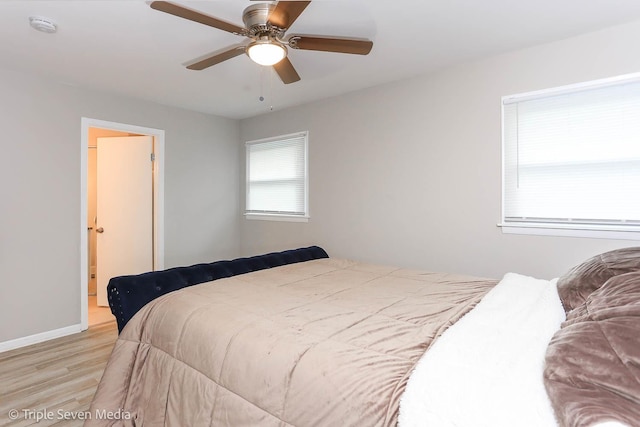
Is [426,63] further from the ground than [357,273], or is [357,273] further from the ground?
[426,63]

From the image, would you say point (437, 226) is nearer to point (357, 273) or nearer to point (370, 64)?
point (357, 273)

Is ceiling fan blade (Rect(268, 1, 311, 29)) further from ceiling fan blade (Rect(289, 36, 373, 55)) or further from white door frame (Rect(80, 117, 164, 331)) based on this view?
white door frame (Rect(80, 117, 164, 331))

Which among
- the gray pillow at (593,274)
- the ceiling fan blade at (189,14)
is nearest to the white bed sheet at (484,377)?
the gray pillow at (593,274)

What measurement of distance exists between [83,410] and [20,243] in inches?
70.3

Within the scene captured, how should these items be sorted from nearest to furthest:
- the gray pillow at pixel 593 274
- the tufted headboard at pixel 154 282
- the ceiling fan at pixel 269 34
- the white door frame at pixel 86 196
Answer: the gray pillow at pixel 593 274 < the ceiling fan at pixel 269 34 < the tufted headboard at pixel 154 282 < the white door frame at pixel 86 196

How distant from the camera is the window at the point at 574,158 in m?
2.18

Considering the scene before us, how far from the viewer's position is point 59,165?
3156mm

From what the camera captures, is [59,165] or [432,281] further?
[59,165]

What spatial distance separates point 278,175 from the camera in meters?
4.23

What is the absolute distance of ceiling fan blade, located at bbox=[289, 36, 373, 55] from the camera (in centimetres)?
183

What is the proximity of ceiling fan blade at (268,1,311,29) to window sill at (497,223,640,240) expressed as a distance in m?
2.12

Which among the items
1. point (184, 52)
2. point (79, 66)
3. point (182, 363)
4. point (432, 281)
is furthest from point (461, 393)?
point (79, 66)

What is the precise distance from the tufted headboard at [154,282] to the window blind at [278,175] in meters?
1.56

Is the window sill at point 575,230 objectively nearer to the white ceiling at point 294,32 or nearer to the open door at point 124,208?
the white ceiling at point 294,32
